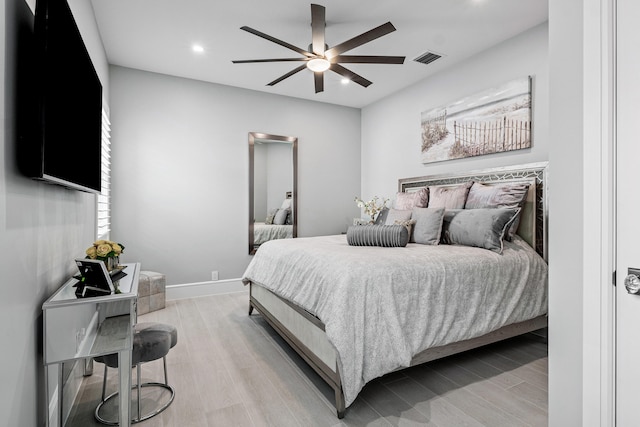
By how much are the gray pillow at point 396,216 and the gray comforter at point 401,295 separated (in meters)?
0.79

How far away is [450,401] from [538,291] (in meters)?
1.30

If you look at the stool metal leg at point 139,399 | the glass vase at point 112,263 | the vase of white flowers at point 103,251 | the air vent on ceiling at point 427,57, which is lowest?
the stool metal leg at point 139,399

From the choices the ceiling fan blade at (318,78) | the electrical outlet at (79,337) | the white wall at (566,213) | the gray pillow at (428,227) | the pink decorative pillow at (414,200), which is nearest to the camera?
the white wall at (566,213)

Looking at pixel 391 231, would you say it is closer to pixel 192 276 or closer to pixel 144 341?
pixel 144 341

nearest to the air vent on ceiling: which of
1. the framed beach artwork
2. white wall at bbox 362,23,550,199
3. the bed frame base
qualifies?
white wall at bbox 362,23,550,199

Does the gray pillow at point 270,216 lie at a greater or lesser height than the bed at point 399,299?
greater

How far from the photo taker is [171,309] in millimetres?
3834

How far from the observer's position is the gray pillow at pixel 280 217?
4.94m

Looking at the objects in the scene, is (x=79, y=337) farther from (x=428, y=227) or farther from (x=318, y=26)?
(x=428, y=227)

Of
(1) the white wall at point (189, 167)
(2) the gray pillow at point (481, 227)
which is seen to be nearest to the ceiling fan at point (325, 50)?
(2) the gray pillow at point (481, 227)
